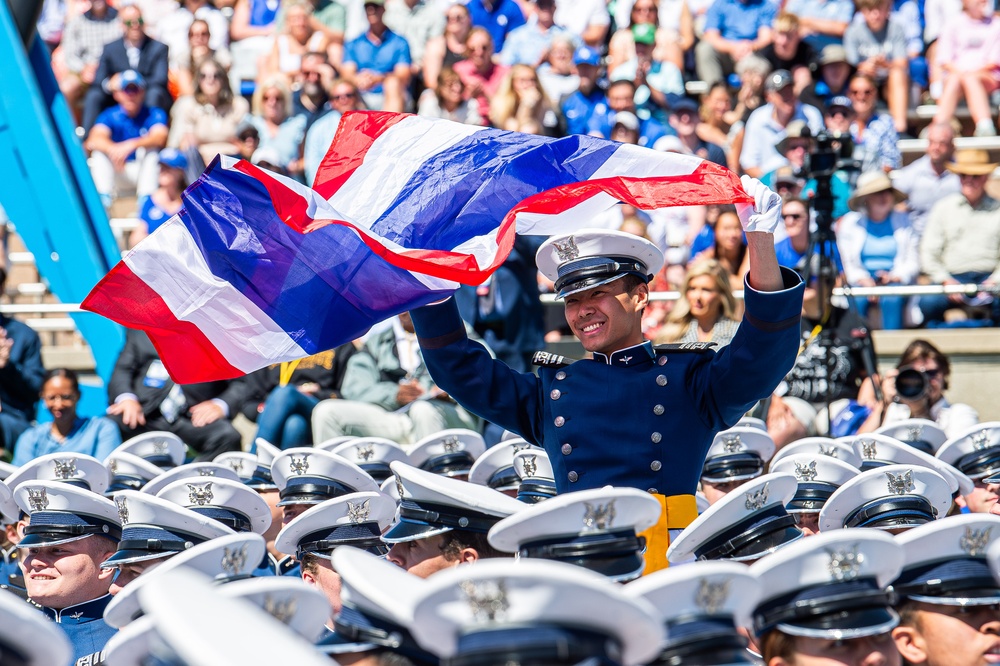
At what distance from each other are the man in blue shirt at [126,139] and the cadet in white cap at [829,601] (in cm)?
974

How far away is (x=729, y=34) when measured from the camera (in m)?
11.6

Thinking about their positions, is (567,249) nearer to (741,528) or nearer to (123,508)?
(741,528)

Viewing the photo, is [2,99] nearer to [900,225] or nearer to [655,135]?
[655,135]

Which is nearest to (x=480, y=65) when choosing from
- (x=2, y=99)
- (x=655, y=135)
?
(x=655, y=135)

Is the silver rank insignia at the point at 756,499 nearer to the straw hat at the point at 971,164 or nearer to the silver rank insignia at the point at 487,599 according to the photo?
the silver rank insignia at the point at 487,599

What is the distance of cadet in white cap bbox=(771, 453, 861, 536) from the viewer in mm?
4875

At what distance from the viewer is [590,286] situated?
4117 millimetres

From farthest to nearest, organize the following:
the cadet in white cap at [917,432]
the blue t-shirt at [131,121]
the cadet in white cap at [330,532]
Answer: the blue t-shirt at [131,121], the cadet in white cap at [917,432], the cadet in white cap at [330,532]

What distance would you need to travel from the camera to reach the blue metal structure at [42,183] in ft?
32.2

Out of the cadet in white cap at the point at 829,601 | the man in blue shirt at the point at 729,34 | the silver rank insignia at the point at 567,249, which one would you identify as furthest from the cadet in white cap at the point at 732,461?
the man in blue shirt at the point at 729,34

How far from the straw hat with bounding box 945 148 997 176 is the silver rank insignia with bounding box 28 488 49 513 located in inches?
251

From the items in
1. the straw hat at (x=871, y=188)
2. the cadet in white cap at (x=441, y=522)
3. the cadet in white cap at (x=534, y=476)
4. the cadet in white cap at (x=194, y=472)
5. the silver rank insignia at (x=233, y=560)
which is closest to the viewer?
the silver rank insignia at (x=233, y=560)

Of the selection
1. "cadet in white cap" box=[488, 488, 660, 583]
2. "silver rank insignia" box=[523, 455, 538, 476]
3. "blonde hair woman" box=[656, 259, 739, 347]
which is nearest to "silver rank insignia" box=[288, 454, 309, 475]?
"silver rank insignia" box=[523, 455, 538, 476]

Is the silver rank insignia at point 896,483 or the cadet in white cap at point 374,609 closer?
the cadet in white cap at point 374,609
